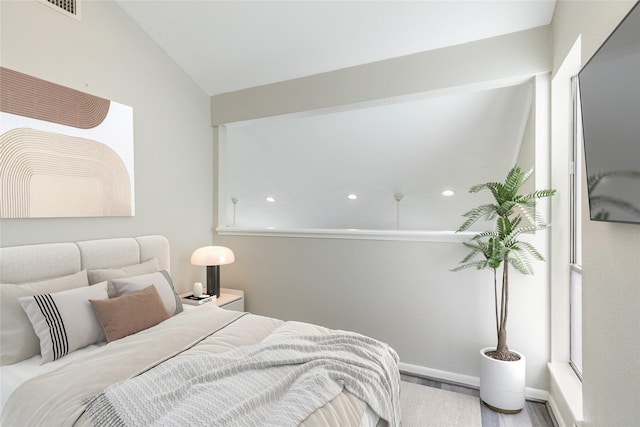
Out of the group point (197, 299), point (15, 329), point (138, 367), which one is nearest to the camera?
point (138, 367)

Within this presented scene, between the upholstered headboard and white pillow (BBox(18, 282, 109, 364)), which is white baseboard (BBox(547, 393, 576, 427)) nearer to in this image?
white pillow (BBox(18, 282, 109, 364))

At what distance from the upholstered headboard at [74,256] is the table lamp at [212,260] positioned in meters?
0.28

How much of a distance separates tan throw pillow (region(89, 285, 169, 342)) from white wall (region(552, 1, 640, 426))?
2474mm

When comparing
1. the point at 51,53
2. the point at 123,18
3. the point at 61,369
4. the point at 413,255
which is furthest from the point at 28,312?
the point at 413,255

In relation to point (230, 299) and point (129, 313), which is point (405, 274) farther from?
point (129, 313)

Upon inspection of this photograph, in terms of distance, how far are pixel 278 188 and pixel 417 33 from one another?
9.20 ft

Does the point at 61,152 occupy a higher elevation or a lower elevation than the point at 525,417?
higher

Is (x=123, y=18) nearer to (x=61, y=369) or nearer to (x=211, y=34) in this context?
(x=211, y=34)

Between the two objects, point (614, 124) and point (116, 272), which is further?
point (116, 272)

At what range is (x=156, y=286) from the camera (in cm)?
250

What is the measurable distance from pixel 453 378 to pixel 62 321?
9.01ft

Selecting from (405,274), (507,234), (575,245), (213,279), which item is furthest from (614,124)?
(213,279)

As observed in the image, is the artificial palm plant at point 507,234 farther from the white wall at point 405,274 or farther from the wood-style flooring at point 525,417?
the wood-style flooring at point 525,417

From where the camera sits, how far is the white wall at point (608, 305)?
3.98 feet
